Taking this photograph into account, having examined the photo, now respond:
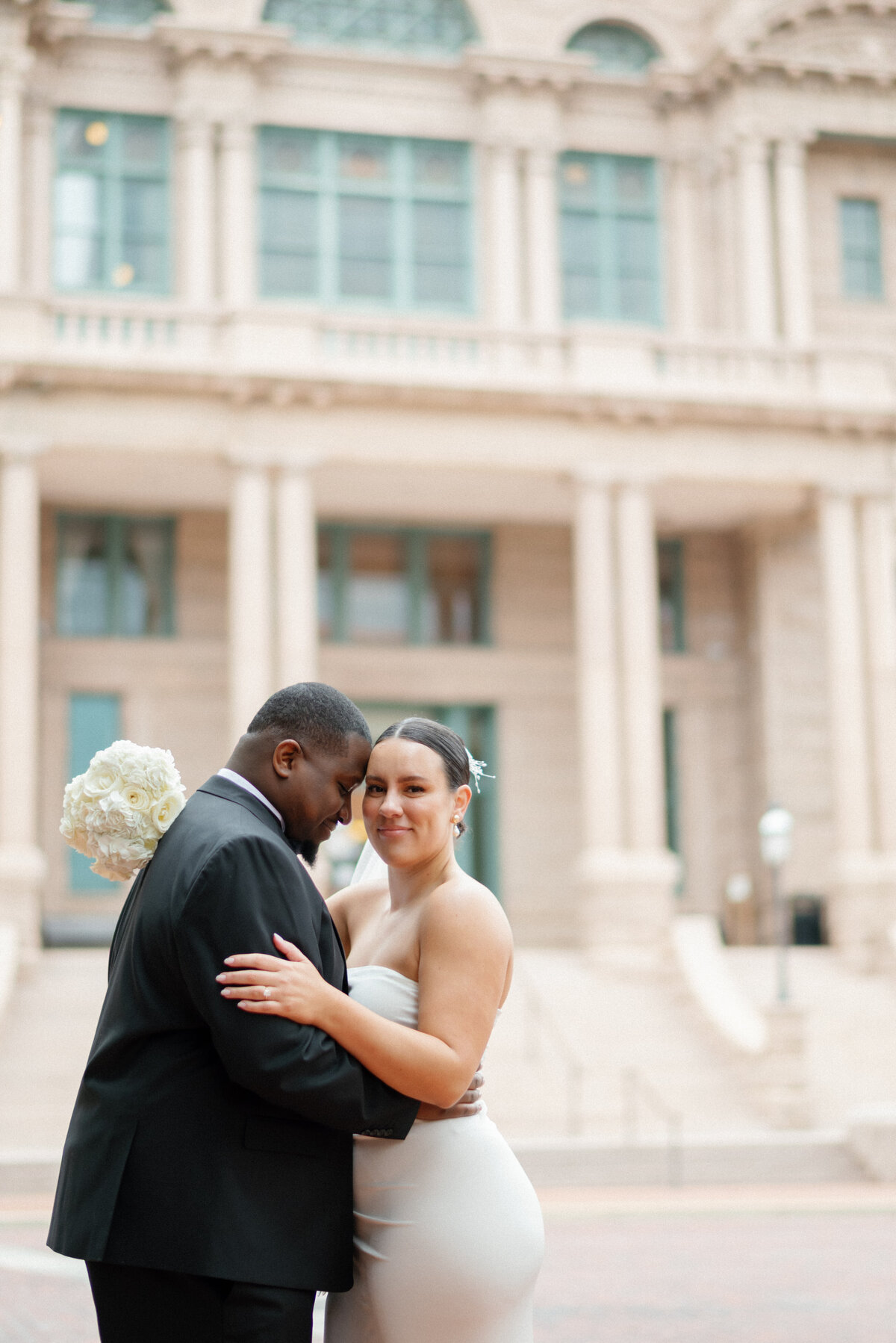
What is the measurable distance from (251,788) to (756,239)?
27.7 metres

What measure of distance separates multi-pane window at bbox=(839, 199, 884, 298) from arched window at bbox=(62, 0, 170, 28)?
12.6 m

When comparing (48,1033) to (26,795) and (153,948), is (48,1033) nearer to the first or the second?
(26,795)

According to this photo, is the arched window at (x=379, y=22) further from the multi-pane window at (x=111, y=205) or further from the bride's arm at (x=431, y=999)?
the bride's arm at (x=431, y=999)

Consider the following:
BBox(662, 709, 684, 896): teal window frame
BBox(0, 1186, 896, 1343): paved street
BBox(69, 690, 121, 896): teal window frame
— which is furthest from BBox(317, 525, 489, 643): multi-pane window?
BBox(0, 1186, 896, 1343): paved street

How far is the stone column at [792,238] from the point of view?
2962 centimetres

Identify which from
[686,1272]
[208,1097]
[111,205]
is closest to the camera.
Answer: [208,1097]

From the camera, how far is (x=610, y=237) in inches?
1204

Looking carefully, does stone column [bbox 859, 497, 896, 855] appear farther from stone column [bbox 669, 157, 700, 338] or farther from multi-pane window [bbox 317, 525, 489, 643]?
multi-pane window [bbox 317, 525, 489, 643]

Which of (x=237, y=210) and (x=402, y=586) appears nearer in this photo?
(x=237, y=210)

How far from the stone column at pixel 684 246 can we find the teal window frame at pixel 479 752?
305 inches

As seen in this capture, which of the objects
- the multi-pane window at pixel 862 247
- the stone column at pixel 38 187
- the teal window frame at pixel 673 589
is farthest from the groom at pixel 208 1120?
the multi-pane window at pixel 862 247

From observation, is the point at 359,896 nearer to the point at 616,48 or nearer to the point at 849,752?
the point at 849,752

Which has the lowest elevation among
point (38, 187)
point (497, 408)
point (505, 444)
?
point (505, 444)

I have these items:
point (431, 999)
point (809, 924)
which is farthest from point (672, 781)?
point (431, 999)
